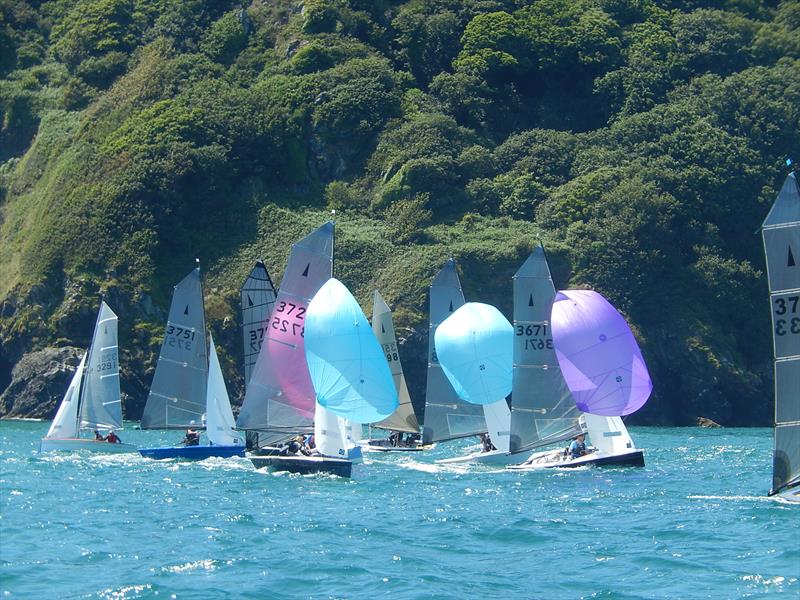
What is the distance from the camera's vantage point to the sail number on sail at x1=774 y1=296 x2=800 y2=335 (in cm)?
2945

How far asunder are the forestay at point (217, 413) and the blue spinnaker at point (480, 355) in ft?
23.8

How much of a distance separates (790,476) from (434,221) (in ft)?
176

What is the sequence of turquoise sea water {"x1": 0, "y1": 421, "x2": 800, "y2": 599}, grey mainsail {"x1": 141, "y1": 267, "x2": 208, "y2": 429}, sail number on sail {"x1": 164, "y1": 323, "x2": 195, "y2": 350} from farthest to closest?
1. sail number on sail {"x1": 164, "y1": 323, "x2": 195, "y2": 350}
2. grey mainsail {"x1": 141, "y1": 267, "x2": 208, "y2": 429}
3. turquoise sea water {"x1": 0, "y1": 421, "x2": 800, "y2": 599}

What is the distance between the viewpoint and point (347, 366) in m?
39.0

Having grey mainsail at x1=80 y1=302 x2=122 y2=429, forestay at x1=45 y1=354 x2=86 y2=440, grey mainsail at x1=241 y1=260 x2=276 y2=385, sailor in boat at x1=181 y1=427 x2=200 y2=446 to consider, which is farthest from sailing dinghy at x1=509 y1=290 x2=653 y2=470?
forestay at x1=45 y1=354 x2=86 y2=440

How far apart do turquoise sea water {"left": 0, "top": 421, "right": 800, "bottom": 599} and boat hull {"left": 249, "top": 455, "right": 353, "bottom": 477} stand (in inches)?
16.5

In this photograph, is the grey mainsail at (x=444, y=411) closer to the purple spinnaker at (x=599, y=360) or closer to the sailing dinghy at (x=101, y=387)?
the purple spinnaker at (x=599, y=360)

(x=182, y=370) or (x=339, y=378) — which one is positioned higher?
(x=182, y=370)

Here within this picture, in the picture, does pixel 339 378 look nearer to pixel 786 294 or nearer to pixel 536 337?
pixel 536 337

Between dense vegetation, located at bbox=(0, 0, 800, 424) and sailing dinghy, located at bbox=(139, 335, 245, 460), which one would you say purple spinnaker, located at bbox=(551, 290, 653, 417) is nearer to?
sailing dinghy, located at bbox=(139, 335, 245, 460)

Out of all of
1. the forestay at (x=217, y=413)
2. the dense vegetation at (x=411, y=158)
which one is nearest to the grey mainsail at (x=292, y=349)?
the forestay at (x=217, y=413)

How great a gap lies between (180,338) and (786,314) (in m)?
24.9

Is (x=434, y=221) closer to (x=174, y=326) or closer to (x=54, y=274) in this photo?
(x=54, y=274)

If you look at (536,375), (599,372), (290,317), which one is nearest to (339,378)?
(290,317)
